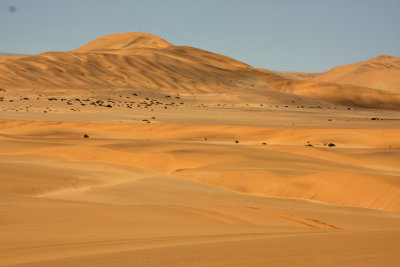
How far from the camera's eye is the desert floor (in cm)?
499

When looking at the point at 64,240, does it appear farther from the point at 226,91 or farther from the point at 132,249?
the point at 226,91

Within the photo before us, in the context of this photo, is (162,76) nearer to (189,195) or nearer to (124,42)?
(124,42)

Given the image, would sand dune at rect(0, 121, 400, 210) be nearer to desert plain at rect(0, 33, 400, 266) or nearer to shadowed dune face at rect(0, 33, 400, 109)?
desert plain at rect(0, 33, 400, 266)

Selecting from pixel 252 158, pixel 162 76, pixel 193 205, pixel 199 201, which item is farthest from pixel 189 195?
pixel 162 76

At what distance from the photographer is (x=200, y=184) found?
14.4 metres

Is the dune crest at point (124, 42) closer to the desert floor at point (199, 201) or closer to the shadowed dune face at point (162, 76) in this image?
the shadowed dune face at point (162, 76)

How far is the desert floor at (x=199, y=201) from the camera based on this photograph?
16.4ft

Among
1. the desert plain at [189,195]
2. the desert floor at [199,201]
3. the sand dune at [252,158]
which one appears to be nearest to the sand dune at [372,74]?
the desert plain at [189,195]

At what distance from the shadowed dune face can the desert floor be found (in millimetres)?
41342

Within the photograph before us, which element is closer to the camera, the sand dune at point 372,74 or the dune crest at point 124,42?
the sand dune at point 372,74

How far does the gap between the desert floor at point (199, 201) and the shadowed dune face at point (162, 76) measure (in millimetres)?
41342

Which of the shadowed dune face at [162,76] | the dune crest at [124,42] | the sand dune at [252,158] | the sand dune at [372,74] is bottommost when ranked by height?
the sand dune at [252,158]

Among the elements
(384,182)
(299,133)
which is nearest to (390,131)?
(299,133)

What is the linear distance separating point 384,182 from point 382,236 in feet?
25.8
